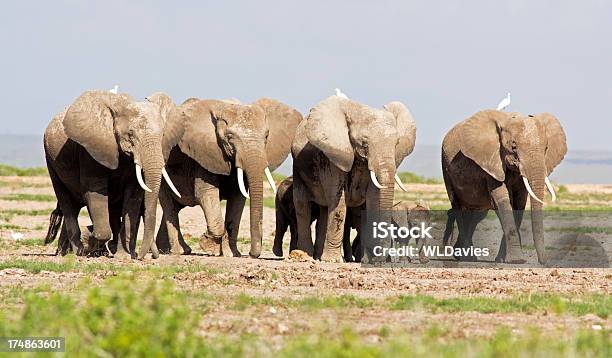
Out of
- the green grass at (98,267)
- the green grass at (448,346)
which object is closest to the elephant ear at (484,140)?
the green grass at (98,267)

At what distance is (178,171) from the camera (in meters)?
20.1

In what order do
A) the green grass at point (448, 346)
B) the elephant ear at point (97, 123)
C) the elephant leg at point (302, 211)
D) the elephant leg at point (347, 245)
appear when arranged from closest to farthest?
the green grass at point (448, 346), the elephant ear at point (97, 123), the elephant leg at point (302, 211), the elephant leg at point (347, 245)

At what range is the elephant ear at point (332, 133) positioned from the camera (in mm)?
18562

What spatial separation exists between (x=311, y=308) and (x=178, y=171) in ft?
28.4

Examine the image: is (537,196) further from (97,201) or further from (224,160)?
(97,201)

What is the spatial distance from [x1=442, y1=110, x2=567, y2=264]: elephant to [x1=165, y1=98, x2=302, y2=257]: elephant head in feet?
10.1

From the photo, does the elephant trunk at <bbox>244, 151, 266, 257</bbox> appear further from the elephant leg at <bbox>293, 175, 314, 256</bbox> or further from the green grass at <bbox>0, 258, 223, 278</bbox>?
the green grass at <bbox>0, 258, 223, 278</bbox>

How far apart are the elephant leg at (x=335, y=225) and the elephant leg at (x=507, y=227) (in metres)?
2.36

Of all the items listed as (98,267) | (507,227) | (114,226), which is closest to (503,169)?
(507,227)

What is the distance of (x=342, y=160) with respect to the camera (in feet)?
60.8

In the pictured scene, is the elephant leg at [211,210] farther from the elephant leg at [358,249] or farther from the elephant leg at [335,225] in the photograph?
the elephant leg at [358,249]

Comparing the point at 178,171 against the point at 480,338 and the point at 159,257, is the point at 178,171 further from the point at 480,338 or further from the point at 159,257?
the point at 480,338

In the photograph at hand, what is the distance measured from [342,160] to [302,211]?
152 cm

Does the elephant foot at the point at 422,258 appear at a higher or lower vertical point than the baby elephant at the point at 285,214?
lower
